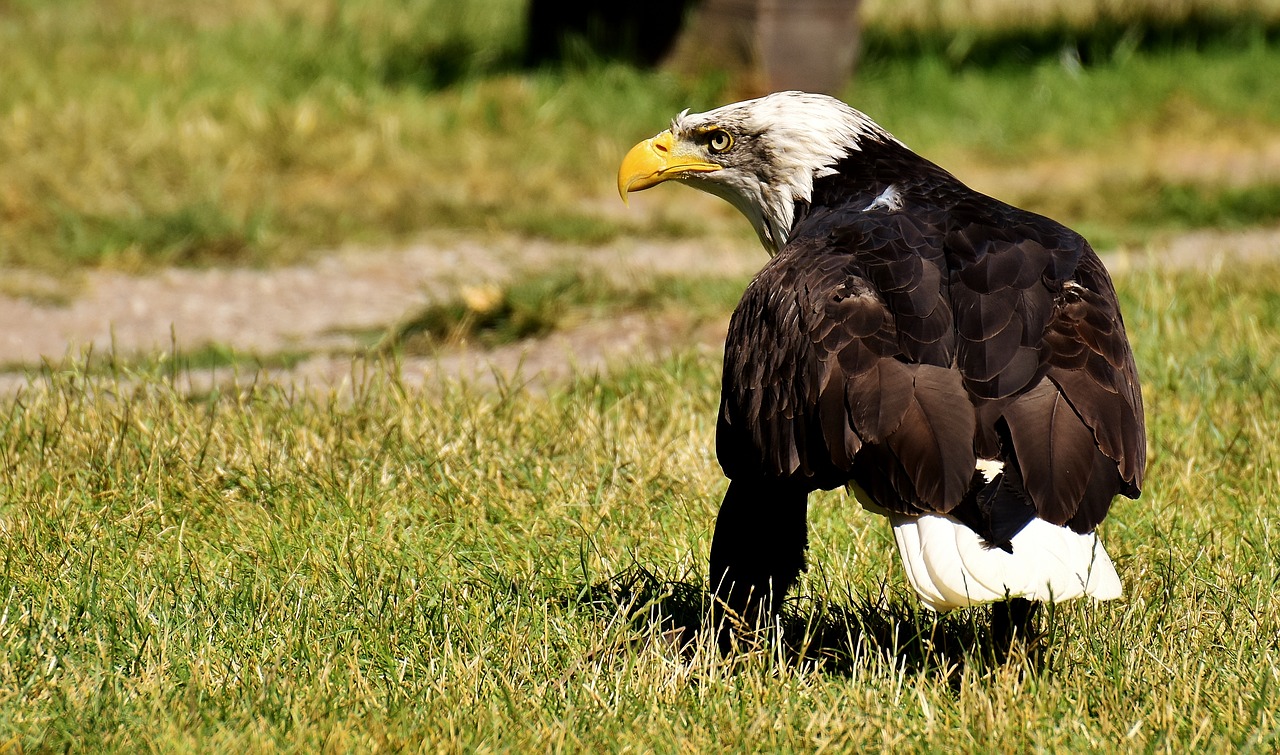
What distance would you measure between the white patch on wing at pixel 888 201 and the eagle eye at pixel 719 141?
542 millimetres

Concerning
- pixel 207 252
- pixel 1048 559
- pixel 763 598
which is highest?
pixel 1048 559

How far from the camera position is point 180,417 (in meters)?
4.55

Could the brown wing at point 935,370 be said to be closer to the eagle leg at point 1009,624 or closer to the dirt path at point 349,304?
the eagle leg at point 1009,624

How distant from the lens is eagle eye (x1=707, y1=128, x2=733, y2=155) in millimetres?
4043

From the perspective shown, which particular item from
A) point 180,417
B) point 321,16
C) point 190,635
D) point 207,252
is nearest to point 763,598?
point 190,635

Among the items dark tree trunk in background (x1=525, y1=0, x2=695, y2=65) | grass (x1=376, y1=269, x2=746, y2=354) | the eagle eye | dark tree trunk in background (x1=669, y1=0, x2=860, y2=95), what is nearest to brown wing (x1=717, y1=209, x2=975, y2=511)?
the eagle eye

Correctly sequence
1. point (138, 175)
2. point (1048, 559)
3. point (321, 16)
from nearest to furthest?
point (1048, 559) → point (138, 175) → point (321, 16)

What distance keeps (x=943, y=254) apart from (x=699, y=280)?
3.52 m

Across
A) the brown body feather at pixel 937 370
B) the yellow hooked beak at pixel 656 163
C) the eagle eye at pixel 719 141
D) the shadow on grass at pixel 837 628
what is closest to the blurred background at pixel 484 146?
the yellow hooked beak at pixel 656 163

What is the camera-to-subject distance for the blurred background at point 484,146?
7.17 metres

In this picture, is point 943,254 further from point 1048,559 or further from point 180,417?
point 180,417

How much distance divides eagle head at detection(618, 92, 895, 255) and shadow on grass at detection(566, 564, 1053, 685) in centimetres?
95

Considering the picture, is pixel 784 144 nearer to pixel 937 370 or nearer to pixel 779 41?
pixel 937 370

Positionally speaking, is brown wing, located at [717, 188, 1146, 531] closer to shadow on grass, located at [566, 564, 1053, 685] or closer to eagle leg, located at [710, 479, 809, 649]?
eagle leg, located at [710, 479, 809, 649]
